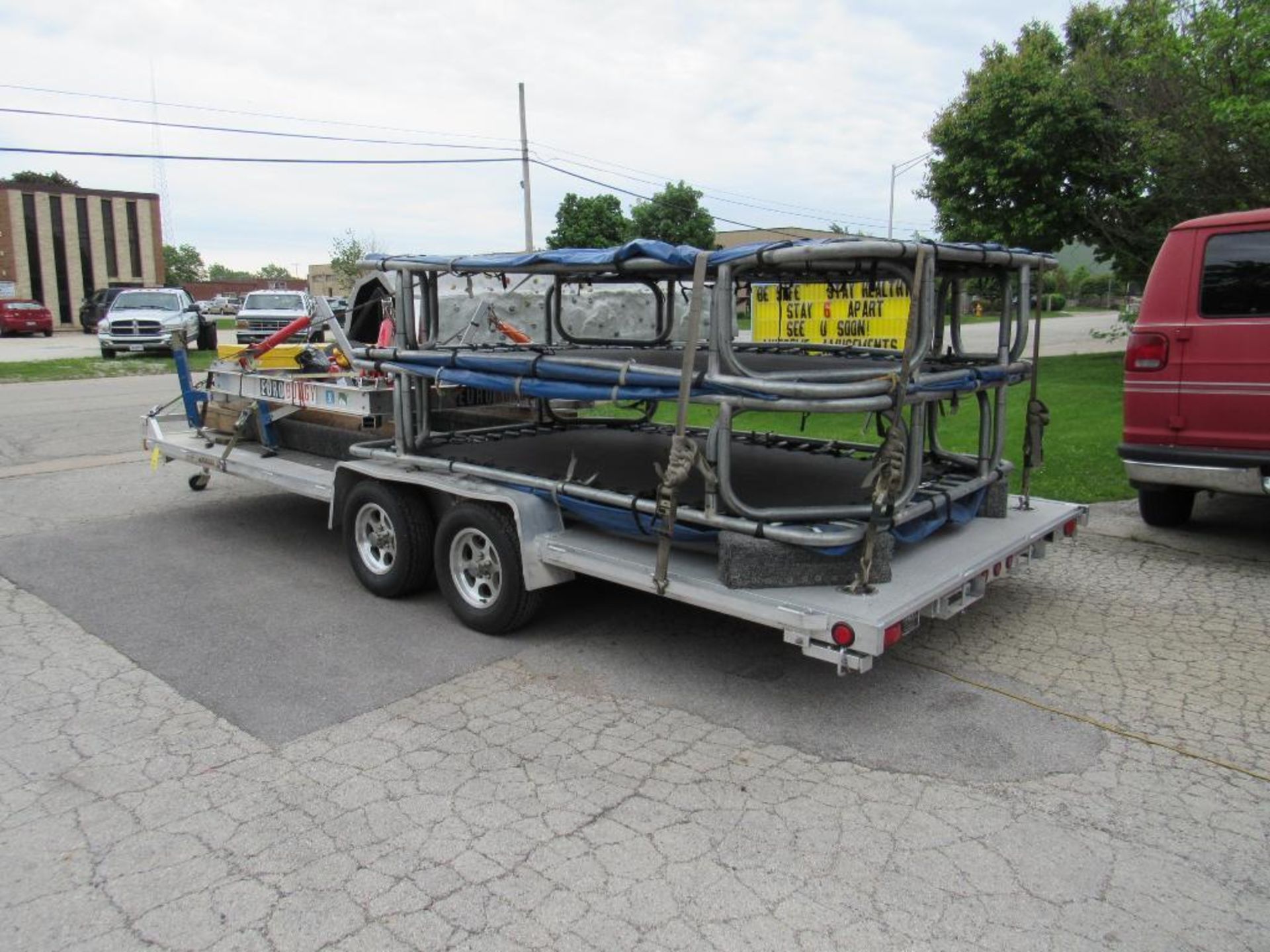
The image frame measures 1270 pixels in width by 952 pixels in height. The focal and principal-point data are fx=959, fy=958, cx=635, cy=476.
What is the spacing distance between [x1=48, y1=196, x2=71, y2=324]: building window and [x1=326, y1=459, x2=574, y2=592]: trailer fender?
58.3 metres

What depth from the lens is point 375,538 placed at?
6.07 metres

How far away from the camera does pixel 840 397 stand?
4.10m

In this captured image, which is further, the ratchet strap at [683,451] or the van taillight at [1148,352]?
the van taillight at [1148,352]

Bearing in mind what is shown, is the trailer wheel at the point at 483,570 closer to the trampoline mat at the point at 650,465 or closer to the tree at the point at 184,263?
the trampoline mat at the point at 650,465

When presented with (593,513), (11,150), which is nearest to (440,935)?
(593,513)

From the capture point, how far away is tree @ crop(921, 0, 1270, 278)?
537 inches

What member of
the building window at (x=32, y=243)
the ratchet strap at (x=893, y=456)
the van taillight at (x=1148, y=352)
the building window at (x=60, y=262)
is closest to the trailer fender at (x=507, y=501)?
the ratchet strap at (x=893, y=456)

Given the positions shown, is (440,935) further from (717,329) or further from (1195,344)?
(1195,344)

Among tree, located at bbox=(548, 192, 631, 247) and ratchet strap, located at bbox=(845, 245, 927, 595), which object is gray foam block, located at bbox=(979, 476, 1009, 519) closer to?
ratchet strap, located at bbox=(845, 245, 927, 595)

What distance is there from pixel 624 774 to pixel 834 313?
3.74 metres

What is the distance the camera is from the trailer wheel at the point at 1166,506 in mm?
7215

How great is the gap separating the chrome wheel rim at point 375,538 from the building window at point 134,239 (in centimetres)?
5974

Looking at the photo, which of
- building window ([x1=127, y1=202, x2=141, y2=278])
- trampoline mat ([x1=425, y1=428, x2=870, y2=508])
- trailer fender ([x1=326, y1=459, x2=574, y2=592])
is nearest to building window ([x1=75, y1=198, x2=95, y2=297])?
building window ([x1=127, y1=202, x2=141, y2=278])

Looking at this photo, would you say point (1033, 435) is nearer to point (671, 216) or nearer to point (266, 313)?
point (266, 313)
